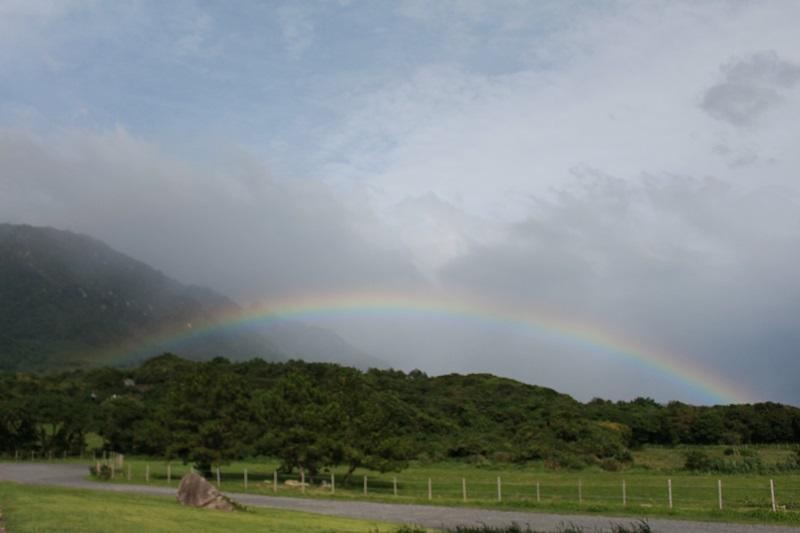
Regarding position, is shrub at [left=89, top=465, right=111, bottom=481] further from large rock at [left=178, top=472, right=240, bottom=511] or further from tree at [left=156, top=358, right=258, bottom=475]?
large rock at [left=178, top=472, right=240, bottom=511]

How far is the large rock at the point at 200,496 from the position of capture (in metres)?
33.9

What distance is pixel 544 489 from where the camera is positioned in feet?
194

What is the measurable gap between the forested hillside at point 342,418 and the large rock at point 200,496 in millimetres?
28402

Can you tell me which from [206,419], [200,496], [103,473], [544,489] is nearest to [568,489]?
[544,489]

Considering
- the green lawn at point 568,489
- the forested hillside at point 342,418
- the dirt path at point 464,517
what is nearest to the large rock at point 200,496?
the dirt path at point 464,517

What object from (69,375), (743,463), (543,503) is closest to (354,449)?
(543,503)

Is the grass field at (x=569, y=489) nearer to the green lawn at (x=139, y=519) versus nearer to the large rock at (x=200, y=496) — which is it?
the green lawn at (x=139, y=519)

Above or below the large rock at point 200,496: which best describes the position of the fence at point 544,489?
below

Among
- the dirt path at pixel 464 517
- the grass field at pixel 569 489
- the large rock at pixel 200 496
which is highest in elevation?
the large rock at pixel 200 496

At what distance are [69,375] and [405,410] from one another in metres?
97.8

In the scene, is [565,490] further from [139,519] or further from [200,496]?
[139,519]

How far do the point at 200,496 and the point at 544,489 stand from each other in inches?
1284

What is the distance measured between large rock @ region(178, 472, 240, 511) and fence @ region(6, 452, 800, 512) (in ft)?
57.0

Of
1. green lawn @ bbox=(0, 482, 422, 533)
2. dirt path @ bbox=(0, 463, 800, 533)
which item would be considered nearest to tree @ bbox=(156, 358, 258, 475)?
dirt path @ bbox=(0, 463, 800, 533)
